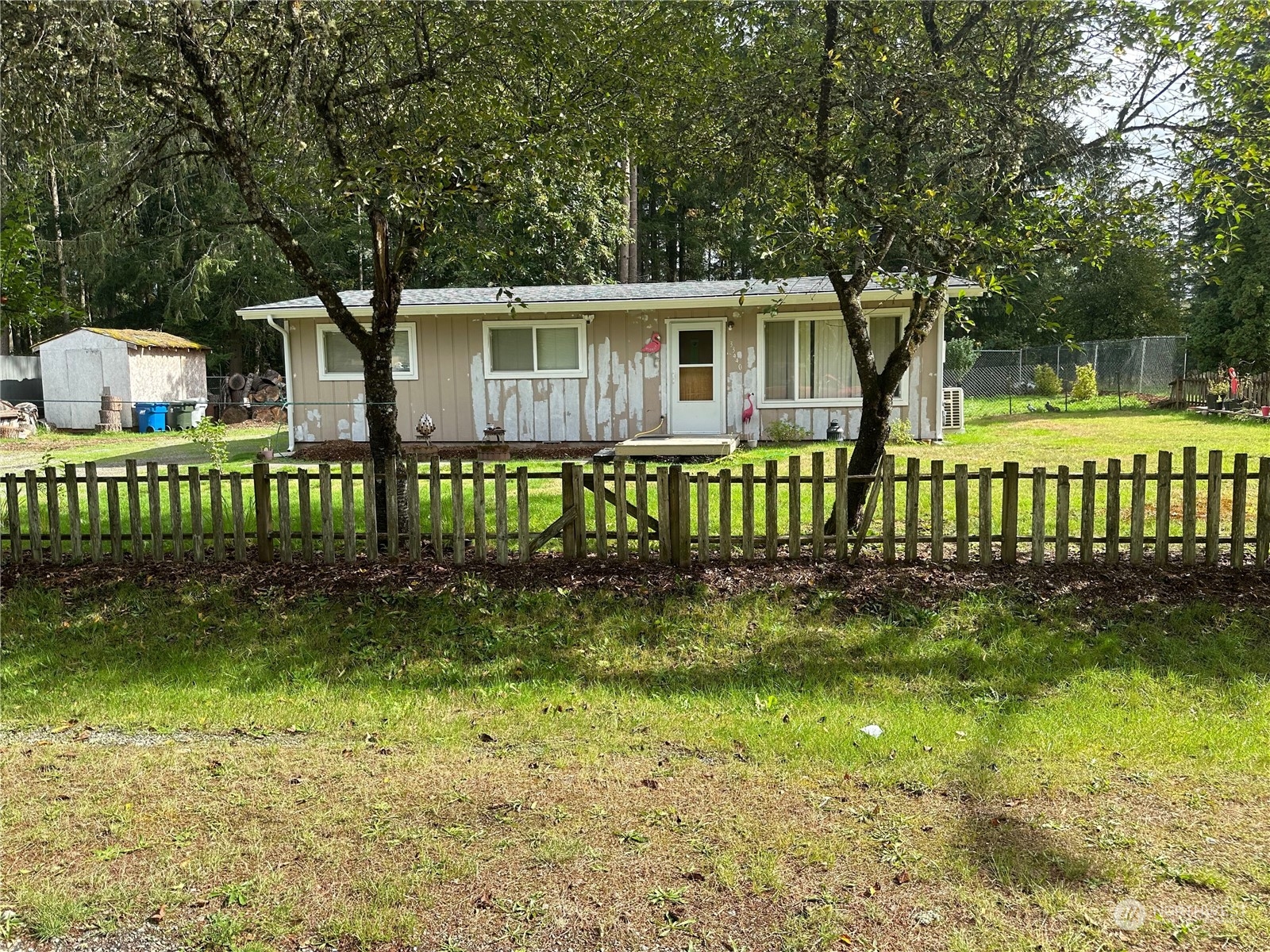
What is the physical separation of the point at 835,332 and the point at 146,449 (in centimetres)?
1276

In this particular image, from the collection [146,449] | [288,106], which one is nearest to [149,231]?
[146,449]

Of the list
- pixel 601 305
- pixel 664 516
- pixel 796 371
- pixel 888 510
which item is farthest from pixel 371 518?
pixel 796 371

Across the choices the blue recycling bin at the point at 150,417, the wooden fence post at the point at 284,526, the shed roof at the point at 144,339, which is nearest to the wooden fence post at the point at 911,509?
the wooden fence post at the point at 284,526

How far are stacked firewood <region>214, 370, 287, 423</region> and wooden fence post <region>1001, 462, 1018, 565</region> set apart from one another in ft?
69.0

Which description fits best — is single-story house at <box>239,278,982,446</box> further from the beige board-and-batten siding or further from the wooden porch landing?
the wooden porch landing

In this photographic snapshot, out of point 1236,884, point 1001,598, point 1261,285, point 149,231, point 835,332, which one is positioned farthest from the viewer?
point 149,231

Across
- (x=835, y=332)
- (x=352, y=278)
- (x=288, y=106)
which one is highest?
(x=352, y=278)

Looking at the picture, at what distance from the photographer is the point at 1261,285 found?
2320cm

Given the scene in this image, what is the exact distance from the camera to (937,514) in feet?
20.6

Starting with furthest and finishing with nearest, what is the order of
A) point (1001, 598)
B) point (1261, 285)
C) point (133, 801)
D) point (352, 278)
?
point (352, 278), point (1261, 285), point (1001, 598), point (133, 801)

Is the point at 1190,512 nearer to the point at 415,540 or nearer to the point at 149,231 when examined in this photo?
the point at 415,540

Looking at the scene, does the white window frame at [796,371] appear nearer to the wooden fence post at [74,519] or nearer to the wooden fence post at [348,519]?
the wooden fence post at [348,519]

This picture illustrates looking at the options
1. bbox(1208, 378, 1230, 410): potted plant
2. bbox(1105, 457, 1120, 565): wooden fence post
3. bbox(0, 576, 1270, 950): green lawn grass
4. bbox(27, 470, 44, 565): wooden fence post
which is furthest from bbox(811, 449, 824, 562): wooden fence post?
bbox(1208, 378, 1230, 410): potted plant

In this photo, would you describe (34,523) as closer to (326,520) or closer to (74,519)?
(74,519)
